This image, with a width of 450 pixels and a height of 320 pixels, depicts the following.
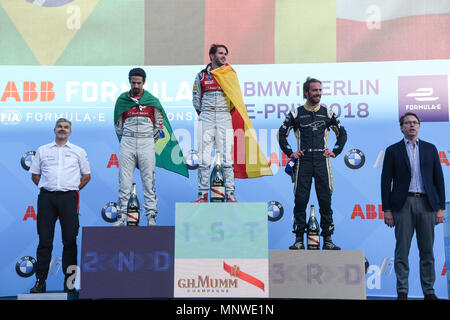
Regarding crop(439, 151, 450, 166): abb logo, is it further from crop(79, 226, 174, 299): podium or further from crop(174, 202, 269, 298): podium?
crop(79, 226, 174, 299): podium

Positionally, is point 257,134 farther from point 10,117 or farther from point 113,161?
point 10,117

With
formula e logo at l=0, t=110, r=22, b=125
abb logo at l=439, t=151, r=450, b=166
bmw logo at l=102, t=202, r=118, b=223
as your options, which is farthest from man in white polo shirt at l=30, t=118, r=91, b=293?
abb logo at l=439, t=151, r=450, b=166

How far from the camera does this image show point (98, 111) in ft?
19.9

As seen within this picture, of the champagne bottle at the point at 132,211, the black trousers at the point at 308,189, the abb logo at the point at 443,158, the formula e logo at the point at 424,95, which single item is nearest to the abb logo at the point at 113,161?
the champagne bottle at the point at 132,211

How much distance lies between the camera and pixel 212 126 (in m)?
4.86

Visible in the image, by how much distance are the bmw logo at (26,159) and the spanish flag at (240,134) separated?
2.28m

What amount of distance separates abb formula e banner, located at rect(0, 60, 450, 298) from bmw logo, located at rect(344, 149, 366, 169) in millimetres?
10

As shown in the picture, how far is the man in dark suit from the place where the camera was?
14.1 ft

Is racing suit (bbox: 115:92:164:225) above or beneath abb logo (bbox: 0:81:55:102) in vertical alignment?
beneath

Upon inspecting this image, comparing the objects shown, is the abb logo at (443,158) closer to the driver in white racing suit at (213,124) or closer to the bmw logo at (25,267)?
the driver in white racing suit at (213,124)

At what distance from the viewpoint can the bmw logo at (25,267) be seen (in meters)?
5.88

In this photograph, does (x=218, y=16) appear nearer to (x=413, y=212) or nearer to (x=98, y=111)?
(x=98, y=111)

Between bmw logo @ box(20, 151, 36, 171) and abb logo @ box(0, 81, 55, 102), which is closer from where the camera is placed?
bmw logo @ box(20, 151, 36, 171)

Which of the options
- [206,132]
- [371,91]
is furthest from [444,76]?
[206,132]
